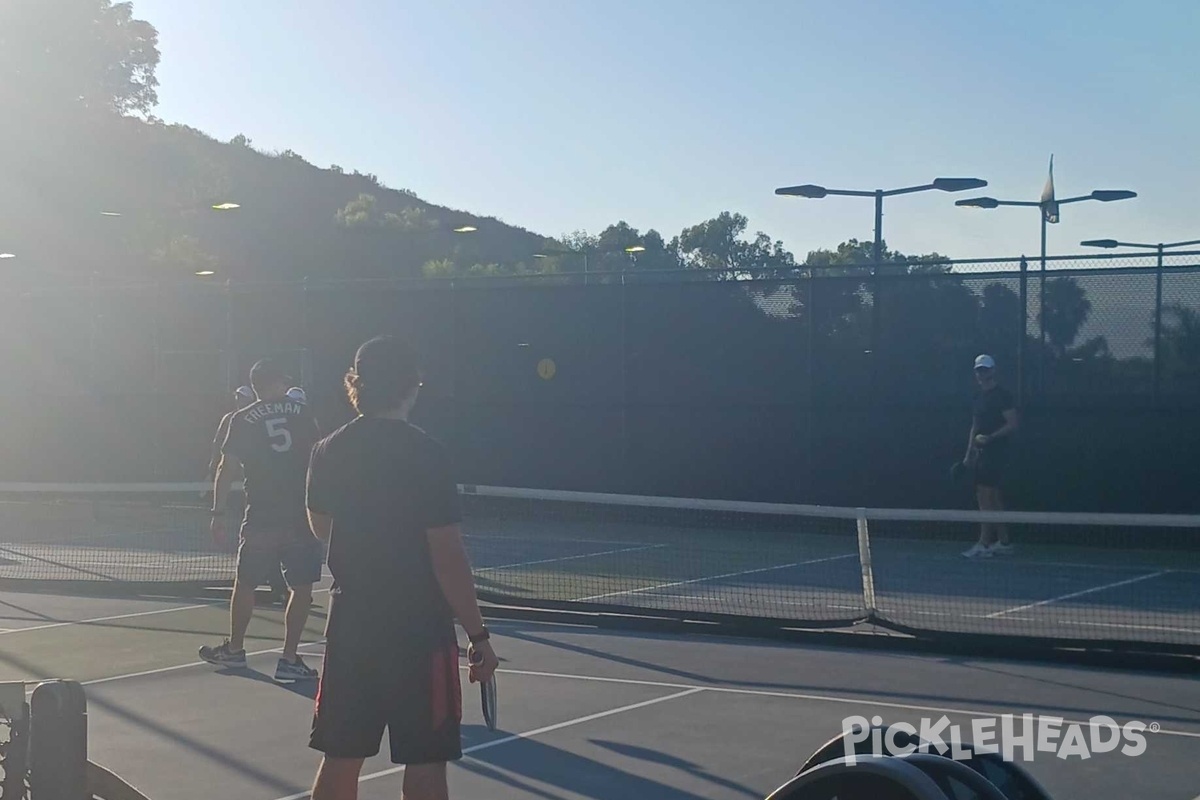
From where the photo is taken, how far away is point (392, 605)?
4836 millimetres

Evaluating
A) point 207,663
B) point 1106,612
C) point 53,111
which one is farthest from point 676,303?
point 53,111

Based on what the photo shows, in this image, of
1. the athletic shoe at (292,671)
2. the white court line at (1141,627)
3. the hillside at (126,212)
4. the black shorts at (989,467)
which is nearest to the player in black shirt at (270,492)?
the athletic shoe at (292,671)

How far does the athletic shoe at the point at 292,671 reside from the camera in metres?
9.00

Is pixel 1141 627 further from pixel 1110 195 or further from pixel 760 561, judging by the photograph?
pixel 1110 195

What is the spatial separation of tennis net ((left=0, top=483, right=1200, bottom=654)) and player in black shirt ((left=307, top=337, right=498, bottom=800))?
6.23 m

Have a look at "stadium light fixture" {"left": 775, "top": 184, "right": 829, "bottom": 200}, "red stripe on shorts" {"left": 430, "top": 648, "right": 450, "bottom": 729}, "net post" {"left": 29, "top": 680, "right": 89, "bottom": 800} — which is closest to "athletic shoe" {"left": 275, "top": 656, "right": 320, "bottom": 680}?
"red stripe on shorts" {"left": 430, "top": 648, "right": 450, "bottom": 729}

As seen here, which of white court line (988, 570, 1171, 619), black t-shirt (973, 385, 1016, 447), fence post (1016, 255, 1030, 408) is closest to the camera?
white court line (988, 570, 1171, 619)

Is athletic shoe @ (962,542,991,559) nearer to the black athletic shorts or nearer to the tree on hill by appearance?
the black athletic shorts

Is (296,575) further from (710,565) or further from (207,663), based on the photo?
(710,565)

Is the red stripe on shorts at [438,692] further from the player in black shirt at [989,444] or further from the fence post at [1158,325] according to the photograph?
the fence post at [1158,325]

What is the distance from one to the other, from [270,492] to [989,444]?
8.65 metres

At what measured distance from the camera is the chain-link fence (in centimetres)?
1794

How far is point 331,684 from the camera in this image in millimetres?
4848

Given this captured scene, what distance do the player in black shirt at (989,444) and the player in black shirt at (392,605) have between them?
1145cm
